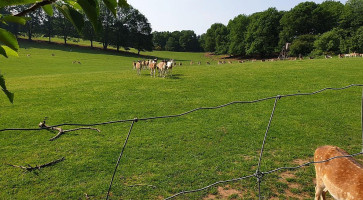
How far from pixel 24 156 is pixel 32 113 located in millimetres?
4293

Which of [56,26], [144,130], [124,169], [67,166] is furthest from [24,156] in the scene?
[56,26]

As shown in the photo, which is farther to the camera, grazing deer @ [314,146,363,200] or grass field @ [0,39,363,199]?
grass field @ [0,39,363,199]

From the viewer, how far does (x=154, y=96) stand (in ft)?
43.8

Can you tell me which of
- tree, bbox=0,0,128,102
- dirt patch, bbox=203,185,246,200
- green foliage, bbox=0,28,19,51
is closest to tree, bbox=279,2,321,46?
dirt patch, bbox=203,185,246,200

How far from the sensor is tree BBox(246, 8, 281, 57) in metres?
58.8

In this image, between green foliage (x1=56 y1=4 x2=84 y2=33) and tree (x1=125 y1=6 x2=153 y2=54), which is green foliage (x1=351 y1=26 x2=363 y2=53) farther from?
green foliage (x1=56 y1=4 x2=84 y2=33)

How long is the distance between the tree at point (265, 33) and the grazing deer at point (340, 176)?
58383mm

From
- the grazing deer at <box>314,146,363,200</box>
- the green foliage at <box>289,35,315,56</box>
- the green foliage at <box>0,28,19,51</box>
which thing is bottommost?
the grazing deer at <box>314,146,363,200</box>

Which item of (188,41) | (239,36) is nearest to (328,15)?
(239,36)

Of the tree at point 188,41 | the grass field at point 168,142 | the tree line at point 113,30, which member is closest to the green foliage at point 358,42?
the grass field at point 168,142

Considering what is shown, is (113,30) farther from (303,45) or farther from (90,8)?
(90,8)

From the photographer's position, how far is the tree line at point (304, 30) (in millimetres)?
46594

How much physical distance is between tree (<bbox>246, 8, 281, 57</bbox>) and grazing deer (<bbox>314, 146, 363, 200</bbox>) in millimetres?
58383

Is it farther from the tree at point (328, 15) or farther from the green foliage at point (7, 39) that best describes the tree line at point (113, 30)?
the green foliage at point (7, 39)
